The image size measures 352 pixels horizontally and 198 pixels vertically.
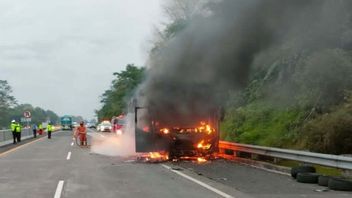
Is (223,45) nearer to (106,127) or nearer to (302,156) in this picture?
(302,156)

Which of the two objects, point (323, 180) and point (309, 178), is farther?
point (309, 178)

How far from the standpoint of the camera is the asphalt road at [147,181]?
35.6 ft

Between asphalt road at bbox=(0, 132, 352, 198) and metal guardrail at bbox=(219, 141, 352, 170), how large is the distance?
78 cm

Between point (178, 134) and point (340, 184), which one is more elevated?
point (178, 134)

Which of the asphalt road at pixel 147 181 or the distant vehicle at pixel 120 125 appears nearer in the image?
the asphalt road at pixel 147 181

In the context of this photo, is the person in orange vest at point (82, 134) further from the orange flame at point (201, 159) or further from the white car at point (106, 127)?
the white car at point (106, 127)

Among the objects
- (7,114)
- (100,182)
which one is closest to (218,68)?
(100,182)

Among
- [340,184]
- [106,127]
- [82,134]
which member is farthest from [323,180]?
[106,127]

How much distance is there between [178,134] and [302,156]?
526 centimetres

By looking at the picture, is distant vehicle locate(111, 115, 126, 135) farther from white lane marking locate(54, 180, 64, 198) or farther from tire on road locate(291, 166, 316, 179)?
tire on road locate(291, 166, 316, 179)

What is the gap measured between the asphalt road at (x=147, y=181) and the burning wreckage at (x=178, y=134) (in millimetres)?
855

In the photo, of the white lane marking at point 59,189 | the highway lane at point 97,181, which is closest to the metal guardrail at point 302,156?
the highway lane at point 97,181

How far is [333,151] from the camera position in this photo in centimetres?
1591

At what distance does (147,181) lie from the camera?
13.0 meters
